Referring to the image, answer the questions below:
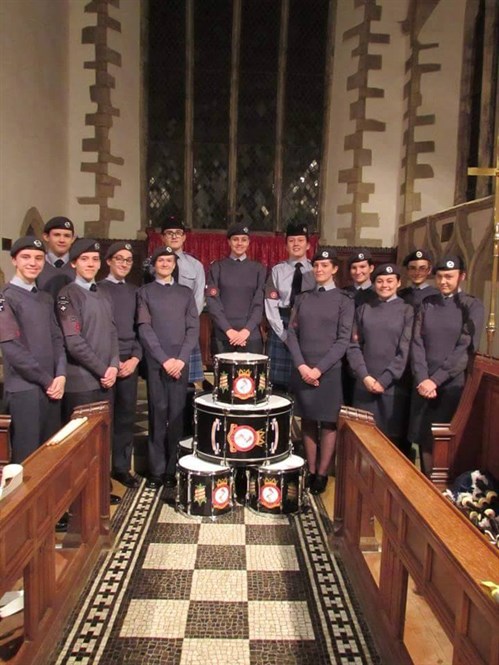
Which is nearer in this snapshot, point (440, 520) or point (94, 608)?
point (440, 520)

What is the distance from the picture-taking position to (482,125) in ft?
21.3

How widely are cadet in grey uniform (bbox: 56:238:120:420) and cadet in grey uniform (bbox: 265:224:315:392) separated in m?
1.24

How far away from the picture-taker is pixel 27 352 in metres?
2.86

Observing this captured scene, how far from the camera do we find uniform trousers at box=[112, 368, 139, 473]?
11.8 feet

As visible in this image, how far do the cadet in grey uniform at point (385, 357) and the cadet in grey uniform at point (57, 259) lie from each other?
1.92 metres

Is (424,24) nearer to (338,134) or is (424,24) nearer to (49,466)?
(338,134)

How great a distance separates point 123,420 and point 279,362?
1.25 m

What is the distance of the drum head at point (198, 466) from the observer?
10.3ft

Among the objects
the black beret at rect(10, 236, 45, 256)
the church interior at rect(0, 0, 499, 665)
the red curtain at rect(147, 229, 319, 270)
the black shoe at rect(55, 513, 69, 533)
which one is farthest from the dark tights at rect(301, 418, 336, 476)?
the red curtain at rect(147, 229, 319, 270)

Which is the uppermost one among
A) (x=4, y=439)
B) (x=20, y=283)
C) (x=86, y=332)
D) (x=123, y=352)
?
(x=20, y=283)

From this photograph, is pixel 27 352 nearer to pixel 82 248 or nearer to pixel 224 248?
pixel 82 248

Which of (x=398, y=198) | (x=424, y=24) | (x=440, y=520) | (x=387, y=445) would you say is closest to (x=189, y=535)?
(x=387, y=445)

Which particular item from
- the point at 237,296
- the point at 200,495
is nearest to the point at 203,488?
the point at 200,495

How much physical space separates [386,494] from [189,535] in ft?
4.55
